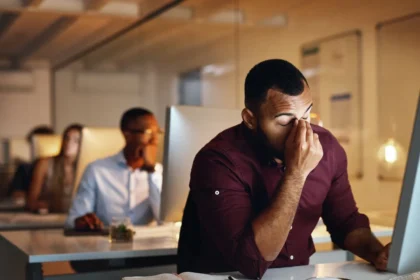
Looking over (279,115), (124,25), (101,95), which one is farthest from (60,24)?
(279,115)

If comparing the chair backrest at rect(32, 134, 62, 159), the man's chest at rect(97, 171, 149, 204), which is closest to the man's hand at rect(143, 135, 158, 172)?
the man's chest at rect(97, 171, 149, 204)

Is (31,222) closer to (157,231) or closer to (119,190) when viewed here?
(119,190)

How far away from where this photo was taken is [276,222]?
1.95 metres

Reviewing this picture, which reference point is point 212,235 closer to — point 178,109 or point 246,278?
point 246,278

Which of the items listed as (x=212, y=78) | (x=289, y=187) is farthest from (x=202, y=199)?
(x=212, y=78)

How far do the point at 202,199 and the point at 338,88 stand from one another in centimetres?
417

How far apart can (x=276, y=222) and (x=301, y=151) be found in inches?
8.1

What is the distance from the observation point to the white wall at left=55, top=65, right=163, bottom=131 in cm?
918

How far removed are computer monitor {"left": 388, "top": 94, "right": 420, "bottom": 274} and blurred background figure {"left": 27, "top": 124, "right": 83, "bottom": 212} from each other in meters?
4.07

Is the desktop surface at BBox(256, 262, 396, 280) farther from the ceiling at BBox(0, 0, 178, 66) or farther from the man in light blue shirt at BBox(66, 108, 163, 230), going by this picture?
the ceiling at BBox(0, 0, 178, 66)

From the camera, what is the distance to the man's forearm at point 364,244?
208 cm

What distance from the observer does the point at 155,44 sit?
27.3 feet

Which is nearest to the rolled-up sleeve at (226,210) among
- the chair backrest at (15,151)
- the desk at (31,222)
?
the desk at (31,222)

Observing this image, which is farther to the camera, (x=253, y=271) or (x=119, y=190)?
(x=119, y=190)
